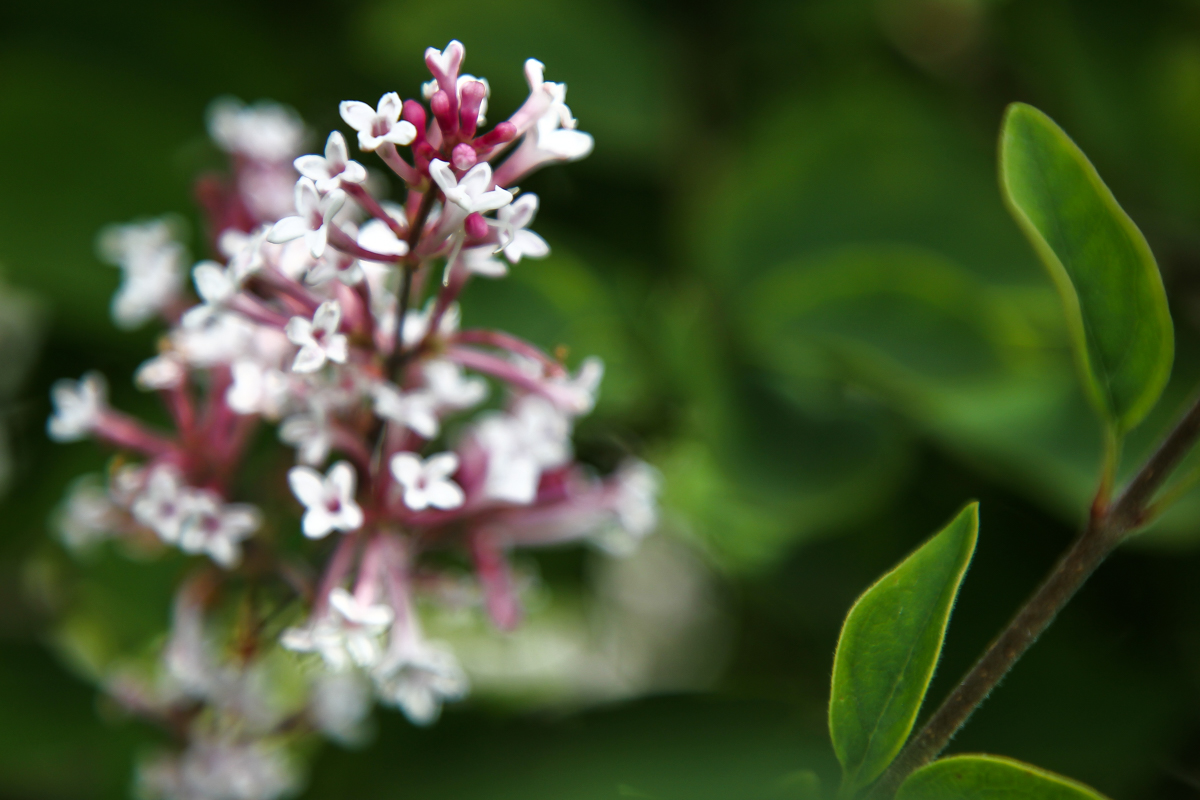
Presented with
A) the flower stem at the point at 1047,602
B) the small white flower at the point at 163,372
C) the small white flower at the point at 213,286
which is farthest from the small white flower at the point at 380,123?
the flower stem at the point at 1047,602

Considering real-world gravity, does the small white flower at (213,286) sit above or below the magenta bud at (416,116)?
below

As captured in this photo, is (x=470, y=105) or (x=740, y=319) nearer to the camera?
(x=470, y=105)

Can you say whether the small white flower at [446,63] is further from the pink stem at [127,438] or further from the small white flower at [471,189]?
the pink stem at [127,438]

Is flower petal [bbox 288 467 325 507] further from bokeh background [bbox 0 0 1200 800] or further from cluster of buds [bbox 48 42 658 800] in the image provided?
bokeh background [bbox 0 0 1200 800]

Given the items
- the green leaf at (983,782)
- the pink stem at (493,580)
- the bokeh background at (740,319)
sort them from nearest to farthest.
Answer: the green leaf at (983,782)
the pink stem at (493,580)
the bokeh background at (740,319)

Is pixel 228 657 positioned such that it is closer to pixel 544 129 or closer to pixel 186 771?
pixel 186 771

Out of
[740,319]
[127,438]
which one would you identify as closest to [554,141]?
[127,438]

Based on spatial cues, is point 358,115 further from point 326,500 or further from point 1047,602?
point 1047,602
